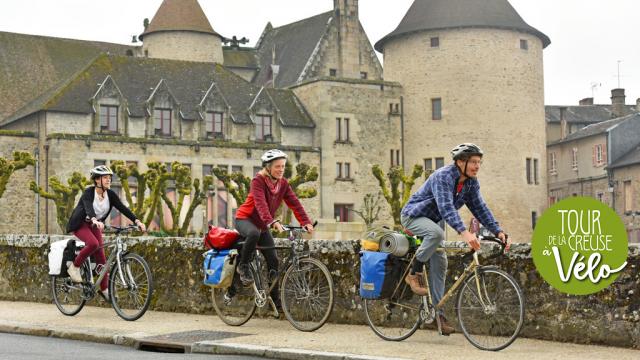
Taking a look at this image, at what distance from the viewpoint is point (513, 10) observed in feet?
224

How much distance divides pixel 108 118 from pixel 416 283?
4967 cm

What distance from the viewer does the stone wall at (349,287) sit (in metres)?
9.48

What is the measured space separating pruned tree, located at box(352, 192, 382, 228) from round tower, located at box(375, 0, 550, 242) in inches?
116

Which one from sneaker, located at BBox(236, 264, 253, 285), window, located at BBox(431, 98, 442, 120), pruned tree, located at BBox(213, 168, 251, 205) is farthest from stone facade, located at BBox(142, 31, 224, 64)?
sneaker, located at BBox(236, 264, 253, 285)

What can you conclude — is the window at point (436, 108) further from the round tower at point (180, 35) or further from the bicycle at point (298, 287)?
the bicycle at point (298, 287)

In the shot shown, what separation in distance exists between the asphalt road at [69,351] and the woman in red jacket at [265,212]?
162cm

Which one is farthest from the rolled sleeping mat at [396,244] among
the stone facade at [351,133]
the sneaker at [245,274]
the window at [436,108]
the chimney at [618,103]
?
the chimney at [618,103]

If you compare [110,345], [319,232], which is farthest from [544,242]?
[319,232]

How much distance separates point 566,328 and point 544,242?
791mm

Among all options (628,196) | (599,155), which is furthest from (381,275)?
(599,155)

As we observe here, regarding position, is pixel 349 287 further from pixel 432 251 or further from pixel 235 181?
pixel 235 181

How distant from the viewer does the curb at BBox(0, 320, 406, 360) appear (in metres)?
9.04

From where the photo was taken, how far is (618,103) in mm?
84562

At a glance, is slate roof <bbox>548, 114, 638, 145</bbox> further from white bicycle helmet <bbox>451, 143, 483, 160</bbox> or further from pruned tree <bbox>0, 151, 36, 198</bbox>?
white bicycle helmet <bbox>451, 143, 483, 160</bbox>
